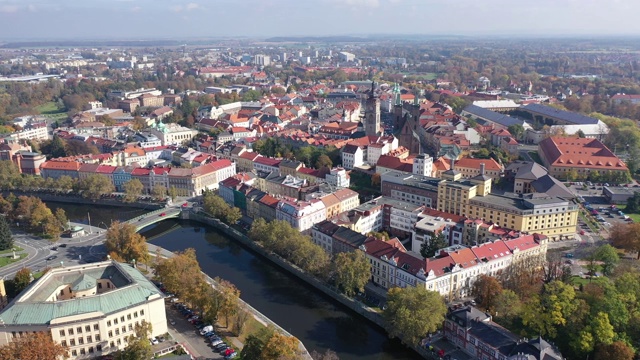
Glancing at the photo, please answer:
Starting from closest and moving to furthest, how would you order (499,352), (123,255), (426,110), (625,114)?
1. (499,352)
2. (123,255)
3. (426,110)
4. (625,114)

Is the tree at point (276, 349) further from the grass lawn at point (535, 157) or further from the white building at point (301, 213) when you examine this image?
the grass lawn at point (535, 157)

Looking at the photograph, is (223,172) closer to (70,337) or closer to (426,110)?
(70,337)

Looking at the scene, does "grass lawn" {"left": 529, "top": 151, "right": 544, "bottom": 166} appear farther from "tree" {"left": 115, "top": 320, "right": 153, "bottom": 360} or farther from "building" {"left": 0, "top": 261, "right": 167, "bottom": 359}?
"tree" {"left": 115, "top": 320, "right": 153, "bottom": 360}

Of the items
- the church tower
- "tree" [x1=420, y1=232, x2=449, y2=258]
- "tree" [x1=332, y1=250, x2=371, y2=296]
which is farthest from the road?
the church tower

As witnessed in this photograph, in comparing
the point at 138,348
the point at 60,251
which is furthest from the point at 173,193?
the point at 138,348

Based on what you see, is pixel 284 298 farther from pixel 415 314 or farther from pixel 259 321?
pixel 415 314

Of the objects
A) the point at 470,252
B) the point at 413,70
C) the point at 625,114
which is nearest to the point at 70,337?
the point at 470,252

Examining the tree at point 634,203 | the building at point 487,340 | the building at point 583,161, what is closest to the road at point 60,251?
the building at point 487,340
